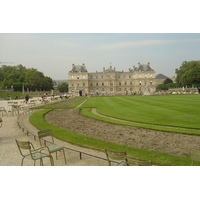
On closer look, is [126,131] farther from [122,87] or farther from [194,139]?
[122,87]

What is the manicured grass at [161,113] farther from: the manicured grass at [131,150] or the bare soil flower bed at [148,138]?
the manicured grass at [131,150]

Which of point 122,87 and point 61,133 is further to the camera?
point 122,87

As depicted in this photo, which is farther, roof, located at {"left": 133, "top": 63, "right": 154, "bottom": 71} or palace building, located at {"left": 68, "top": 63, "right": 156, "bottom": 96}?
roof, located at {"left": 133, "top": 63, "right": 154, "bottom": 71}

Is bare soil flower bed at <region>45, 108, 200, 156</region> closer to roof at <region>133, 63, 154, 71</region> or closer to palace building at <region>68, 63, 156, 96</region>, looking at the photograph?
palace building at <region>68, 63, 156, 96</region>

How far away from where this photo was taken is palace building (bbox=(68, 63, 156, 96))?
8047 cm

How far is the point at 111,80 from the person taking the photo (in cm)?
8481

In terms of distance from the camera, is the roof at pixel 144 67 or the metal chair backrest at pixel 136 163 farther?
the roof at pixel 144 67

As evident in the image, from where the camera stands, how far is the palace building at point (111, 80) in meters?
80.5

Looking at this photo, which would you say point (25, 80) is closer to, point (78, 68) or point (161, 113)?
point (78, 68)

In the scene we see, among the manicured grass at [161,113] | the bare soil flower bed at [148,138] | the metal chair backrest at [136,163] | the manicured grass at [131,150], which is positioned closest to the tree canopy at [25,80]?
the manicured grass at [161,113]

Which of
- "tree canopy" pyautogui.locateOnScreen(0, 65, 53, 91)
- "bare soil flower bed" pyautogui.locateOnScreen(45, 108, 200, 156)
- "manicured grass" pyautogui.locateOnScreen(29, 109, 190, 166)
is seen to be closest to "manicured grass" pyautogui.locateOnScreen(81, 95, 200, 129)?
A: "bare soil flower bed" pyautogui.locateOnScreen(45, 108, 200, 156)

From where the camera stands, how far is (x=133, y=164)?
412cm

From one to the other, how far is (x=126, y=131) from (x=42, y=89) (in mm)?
67514
